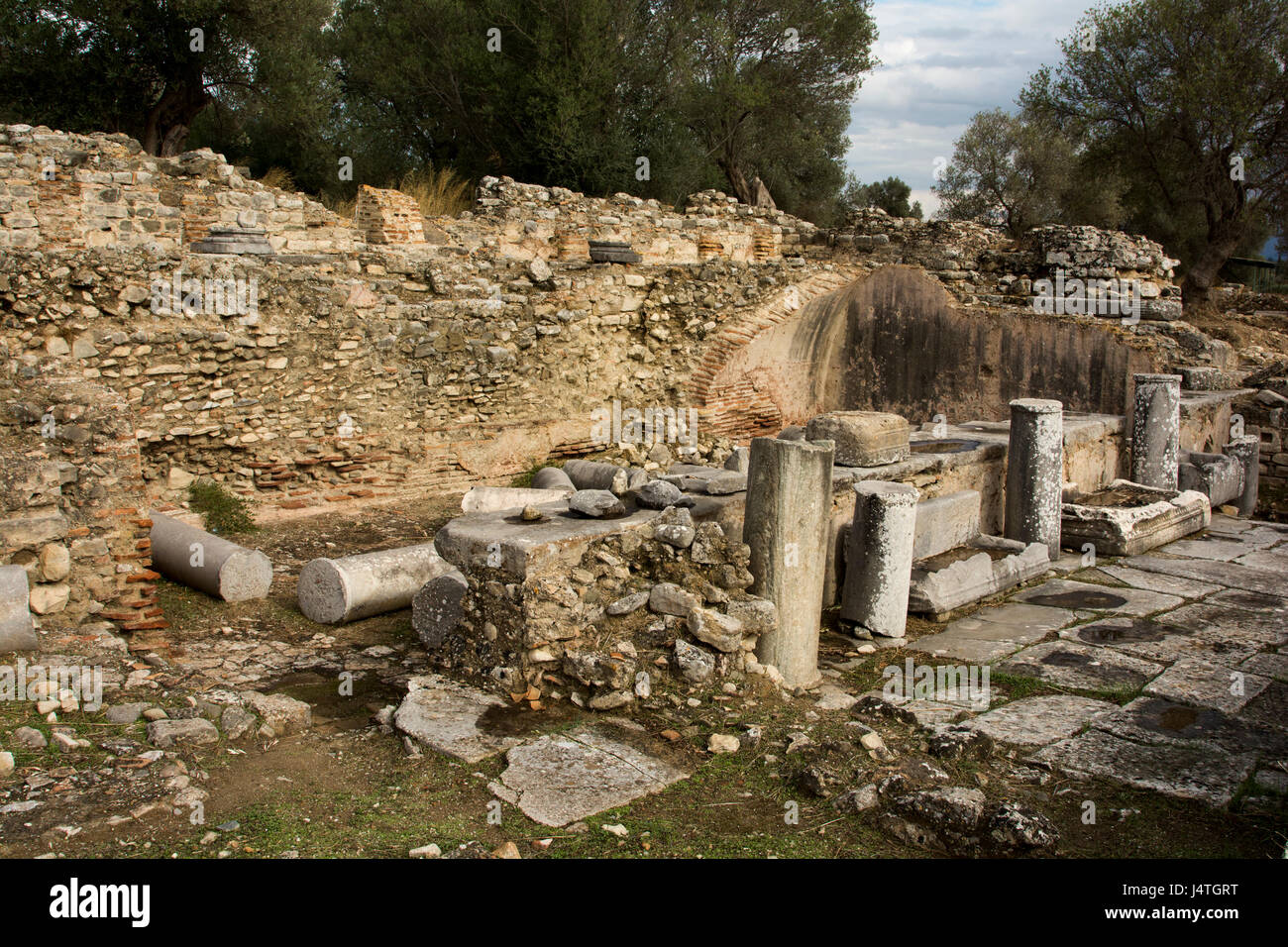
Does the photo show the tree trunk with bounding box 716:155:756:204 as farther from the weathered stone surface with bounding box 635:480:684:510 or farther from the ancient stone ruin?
the weathered stone surface with bounding box 635:480:684:510

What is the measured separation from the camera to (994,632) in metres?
6.43

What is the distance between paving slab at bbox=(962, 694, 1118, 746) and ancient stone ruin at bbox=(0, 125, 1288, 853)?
1.3 inches

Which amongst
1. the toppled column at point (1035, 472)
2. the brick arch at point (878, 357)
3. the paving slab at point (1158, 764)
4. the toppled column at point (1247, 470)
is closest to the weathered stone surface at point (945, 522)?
the toppled column at point (1035, 472)

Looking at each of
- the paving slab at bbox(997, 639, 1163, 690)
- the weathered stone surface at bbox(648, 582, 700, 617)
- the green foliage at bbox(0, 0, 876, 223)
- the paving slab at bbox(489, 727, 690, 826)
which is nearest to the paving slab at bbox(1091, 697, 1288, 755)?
the paving slab at bbox(997, 639, 1163, 690)

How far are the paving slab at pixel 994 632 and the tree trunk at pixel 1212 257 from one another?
15549mm

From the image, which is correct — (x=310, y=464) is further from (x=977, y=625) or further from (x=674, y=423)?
(x=977, y=625)

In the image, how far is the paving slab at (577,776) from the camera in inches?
150

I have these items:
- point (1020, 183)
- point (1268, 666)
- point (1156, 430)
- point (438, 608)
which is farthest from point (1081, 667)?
point (1020, 183)

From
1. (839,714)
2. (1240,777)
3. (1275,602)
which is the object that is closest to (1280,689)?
(1240,777)

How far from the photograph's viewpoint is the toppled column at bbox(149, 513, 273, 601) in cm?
668

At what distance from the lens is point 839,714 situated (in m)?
5.03

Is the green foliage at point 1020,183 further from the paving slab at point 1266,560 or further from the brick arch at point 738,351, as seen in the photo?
the paving slab at point 1266,560

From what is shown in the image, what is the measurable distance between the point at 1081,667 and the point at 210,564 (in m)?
5.61
